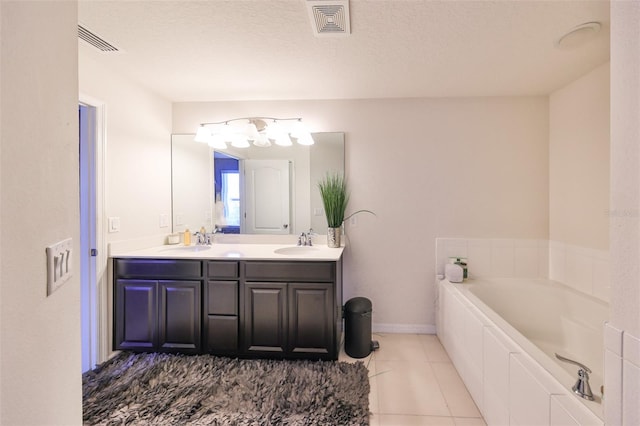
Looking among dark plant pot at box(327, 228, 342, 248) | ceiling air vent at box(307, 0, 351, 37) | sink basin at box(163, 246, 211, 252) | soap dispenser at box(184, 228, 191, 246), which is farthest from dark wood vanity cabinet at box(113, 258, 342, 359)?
ceiling air vent at box(307, 0, 351, 37)

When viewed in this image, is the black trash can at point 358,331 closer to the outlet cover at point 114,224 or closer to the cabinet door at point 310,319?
the cabinet door at point 310,319

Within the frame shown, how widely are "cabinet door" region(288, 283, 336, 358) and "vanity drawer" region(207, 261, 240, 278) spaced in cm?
46

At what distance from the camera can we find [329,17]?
163 centimetres

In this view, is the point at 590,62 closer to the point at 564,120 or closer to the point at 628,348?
the point at 564,120

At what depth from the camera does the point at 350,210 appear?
9.55ft

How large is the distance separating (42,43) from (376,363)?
8.33 feet

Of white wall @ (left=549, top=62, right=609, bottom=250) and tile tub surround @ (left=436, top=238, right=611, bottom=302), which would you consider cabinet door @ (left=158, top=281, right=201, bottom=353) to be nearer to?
tile tub surround @ (left=436, top=238, right=611, bottom=302)

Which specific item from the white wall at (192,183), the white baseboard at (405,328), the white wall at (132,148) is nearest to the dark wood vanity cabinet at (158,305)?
the white wall at (132,148)

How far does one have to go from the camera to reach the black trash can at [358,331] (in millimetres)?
2396

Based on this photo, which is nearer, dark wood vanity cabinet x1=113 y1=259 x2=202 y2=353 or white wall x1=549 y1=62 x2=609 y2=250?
white wall x1=549 y1=62 x2=609 y2=250

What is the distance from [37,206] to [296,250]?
A: 220 centimetres

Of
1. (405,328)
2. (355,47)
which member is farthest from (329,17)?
(405,328)

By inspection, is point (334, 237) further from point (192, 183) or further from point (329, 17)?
point (329, 17)

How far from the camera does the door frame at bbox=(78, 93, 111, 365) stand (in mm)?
2164
